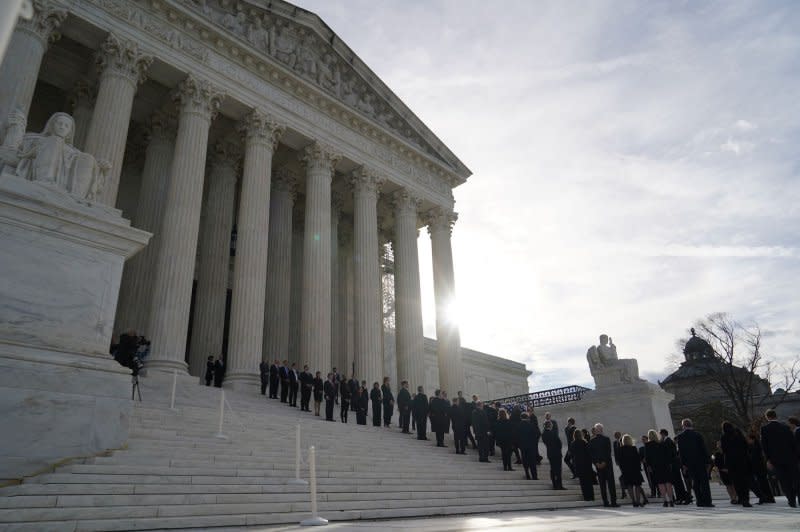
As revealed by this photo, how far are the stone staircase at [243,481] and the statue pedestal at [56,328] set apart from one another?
45 cm

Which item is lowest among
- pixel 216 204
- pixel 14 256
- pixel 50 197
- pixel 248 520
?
pixel 248 520

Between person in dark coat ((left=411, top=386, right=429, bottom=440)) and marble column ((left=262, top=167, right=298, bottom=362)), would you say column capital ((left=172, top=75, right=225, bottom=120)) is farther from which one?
person in dark coat ((left=411, top=386, right=429, bottom=440))

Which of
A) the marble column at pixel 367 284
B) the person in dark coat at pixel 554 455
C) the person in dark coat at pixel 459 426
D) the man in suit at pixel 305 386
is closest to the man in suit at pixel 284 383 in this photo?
the man in suit at pixel 305 386

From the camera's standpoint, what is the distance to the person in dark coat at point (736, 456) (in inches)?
365

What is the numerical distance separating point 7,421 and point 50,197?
9.89 feet

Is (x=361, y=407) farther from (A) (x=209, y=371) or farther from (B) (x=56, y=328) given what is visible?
(B) (x=56, y=328)

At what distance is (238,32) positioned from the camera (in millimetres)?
20516

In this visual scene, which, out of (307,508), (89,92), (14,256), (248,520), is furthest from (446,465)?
(89,92)

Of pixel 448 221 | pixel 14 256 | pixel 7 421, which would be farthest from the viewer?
pixel 448 221

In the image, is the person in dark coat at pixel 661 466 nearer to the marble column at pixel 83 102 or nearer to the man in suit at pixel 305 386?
the man in suit at pixel 305 386

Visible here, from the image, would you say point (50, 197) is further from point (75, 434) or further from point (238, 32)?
point (238, 32)

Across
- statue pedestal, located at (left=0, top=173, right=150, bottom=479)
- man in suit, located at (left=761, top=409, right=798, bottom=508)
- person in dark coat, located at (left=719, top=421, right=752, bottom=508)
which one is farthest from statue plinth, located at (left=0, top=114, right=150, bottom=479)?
man in suit, located at (left=761, top=409, right=798, bottom=508)

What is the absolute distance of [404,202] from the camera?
86.7 feet

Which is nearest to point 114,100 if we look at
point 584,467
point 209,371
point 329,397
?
point 209,371
